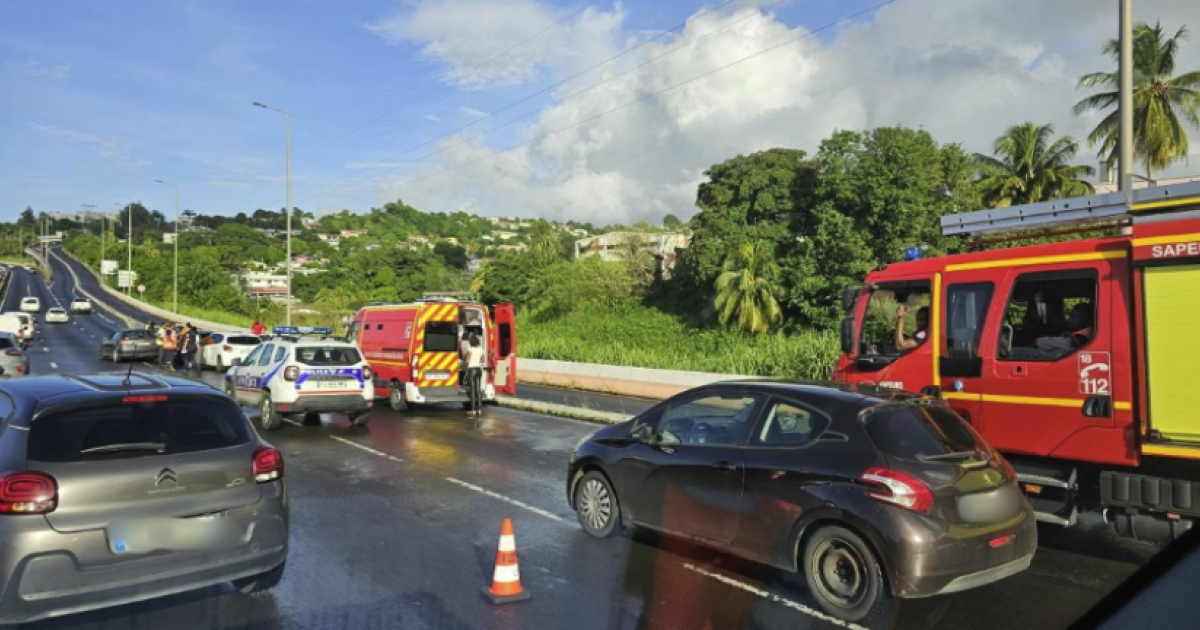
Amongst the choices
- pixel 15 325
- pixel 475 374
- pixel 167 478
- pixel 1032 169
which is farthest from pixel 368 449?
pixel 1032 169

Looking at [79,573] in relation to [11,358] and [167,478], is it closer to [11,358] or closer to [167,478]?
[167,478]

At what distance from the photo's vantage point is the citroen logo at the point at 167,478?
15.1 ft

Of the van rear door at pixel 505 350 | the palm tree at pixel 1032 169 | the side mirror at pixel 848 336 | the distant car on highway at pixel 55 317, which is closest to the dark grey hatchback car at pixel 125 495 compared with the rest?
the side mirror at pixel 848 336

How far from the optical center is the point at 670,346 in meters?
44.6

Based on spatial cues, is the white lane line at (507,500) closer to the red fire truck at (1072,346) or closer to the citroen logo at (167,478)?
the red fire truck at (1072,346)

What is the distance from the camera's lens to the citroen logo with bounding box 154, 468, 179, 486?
15.1ft

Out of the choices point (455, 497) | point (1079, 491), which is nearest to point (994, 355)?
point (1079, 491)

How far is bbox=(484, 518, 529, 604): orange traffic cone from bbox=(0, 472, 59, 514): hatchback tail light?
2.58m

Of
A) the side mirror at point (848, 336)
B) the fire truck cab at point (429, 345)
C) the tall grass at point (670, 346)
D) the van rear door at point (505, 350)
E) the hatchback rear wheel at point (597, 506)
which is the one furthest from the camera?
the tall grass at point (670, 346)

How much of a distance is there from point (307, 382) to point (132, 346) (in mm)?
22359

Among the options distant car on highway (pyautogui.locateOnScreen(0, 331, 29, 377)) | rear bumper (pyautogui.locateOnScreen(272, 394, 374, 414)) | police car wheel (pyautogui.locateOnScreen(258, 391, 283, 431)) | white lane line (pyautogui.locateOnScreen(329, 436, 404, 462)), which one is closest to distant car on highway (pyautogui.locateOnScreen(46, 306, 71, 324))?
distant car on highway (pyautogui.locateOnScreen(0, 331, 29, 377))

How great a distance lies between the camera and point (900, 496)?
4949 mm

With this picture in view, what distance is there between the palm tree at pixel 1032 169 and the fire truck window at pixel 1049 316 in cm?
4072

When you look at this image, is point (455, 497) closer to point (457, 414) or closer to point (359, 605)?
point (359, 605)
